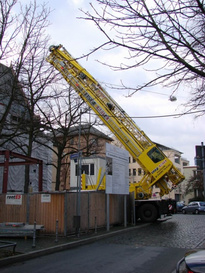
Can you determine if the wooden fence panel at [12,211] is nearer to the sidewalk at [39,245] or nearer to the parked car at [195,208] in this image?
the sidewalk at [39,245]

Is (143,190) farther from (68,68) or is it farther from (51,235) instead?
(68,68)

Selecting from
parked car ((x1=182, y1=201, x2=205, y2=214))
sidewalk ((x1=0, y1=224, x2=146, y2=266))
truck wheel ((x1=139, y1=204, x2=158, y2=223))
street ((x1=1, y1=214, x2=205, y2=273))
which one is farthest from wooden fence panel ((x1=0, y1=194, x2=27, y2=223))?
parked car ((x1=182, y1=201, x2=205, y2=214))

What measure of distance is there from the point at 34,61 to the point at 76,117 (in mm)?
13786

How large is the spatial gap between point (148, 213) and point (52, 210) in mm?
8065

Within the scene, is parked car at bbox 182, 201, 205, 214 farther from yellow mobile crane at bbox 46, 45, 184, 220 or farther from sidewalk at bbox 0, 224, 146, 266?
sidewalk at bbox 0, 224, 146, 266

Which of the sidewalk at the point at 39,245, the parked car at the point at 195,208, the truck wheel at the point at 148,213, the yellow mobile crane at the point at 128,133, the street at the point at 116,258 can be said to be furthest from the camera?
the parked car at the point at 195,208

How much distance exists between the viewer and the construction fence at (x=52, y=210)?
12.7 metres

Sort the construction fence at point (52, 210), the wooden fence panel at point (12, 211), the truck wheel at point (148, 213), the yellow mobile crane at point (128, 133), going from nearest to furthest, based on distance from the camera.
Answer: the construction fence at point (52, 210)
the wooden fence panel at point (12, 211)
the yellow mobile crane at point (128, 133)
the truck wheel at point (148, 213)

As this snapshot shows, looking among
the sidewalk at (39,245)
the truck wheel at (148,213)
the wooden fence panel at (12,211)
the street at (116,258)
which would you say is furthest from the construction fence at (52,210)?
the truck wheel at (148,213)

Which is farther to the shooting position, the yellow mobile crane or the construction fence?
the yellow mobile crane

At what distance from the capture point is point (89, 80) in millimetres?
18750

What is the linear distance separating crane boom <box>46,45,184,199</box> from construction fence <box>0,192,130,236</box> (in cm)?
399

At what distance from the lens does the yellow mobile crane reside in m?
17.3

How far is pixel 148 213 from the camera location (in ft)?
62.1
